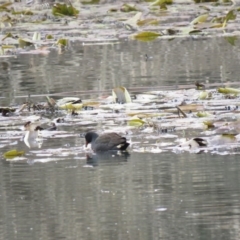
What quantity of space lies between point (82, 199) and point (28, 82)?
5740 millimetres

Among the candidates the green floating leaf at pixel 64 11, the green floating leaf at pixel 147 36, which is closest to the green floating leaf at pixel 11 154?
the green floating leaf at pixel 147 36

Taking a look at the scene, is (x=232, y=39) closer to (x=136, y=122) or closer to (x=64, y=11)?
(x=64, y=11)

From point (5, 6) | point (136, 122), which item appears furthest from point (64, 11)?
point (136, 122)

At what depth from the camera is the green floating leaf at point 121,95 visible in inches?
400

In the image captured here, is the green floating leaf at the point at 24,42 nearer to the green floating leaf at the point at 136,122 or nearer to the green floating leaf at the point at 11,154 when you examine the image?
the green floating leaf at the point at 136,122

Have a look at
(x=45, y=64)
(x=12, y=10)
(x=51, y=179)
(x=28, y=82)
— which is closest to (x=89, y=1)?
(x=12, y=10)

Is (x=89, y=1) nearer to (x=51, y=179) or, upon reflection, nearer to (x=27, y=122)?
(x=27, y=122)

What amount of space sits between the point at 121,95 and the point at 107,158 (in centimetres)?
220

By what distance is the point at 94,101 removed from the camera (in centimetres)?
1034

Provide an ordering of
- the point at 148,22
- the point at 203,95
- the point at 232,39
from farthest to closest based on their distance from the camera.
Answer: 1. the point at 148,22
2. the point at 232,39
3. the point at 203,95

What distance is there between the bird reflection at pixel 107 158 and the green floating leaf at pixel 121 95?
1.97 meters

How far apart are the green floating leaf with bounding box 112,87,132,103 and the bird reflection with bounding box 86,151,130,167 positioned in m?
1.97

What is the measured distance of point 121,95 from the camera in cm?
1018

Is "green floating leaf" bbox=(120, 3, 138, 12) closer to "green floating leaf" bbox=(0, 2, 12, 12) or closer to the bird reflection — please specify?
Result: "green floating leaf" bbox=(0, 2, 12, 12)
